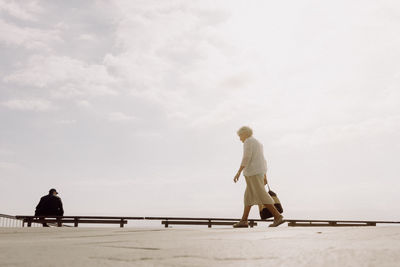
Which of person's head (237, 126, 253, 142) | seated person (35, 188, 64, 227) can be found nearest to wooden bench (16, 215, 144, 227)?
seated person (35, 188, 64, 227)

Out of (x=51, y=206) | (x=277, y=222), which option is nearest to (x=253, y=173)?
(x=277, y=222)

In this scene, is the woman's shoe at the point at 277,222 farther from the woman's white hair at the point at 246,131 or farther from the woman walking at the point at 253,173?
the woman's white hair at the point at 246,131

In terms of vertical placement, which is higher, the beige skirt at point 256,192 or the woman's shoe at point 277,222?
the beige skirt at point 256,192

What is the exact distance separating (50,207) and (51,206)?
52mm

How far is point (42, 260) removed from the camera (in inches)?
84.7

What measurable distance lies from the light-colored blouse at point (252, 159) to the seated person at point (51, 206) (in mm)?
9456

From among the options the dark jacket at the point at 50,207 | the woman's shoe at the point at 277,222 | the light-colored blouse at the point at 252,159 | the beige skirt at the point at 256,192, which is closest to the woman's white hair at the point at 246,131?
the light-colored blouse at the point at 252,159

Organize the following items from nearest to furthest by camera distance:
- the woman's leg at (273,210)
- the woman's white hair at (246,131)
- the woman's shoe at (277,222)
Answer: the woman's shoe at (277,222), the woman's leg at (273,210), the woman's white hair at (246,131)

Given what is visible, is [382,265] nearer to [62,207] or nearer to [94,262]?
[94,262]

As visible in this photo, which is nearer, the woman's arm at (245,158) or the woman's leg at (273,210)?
the woman's leg at (273,210)

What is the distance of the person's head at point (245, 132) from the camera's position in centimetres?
834

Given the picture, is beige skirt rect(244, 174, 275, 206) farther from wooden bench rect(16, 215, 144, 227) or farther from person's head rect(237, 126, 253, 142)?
wooden bench rect(16, 215, 144, 227)

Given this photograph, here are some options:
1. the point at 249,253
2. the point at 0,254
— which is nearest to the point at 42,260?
the point at 0,254

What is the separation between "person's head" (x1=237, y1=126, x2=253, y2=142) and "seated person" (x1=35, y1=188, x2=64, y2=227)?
9307mm
